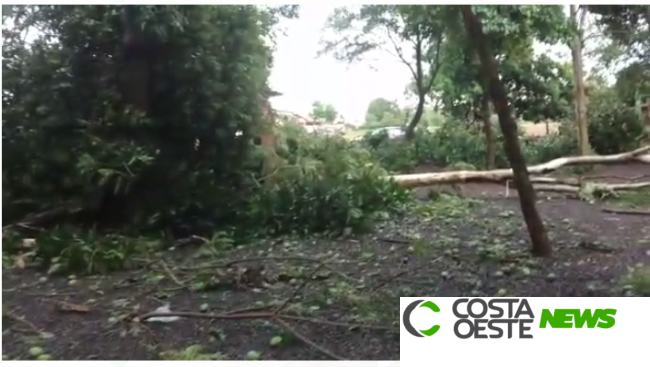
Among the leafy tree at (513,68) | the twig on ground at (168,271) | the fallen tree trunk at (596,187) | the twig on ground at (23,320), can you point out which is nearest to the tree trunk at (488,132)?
the leafy tree at (513,68)

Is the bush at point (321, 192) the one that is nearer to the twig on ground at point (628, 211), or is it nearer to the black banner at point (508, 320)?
the black banner at point (508, 320)

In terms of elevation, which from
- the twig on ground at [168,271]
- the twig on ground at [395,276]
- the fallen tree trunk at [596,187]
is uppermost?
the fallen tree trunk at [596,187]

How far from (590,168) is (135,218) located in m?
1.18

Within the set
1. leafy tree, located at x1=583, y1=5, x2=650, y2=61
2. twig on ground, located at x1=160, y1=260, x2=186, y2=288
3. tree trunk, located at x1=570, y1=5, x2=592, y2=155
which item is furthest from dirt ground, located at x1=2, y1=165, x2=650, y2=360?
leafy tree, located at x1=583, y1=5, x2=650, y2=61

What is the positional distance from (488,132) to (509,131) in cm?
5

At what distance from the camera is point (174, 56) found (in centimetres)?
185

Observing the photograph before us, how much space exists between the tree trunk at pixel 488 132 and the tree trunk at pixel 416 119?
0.16 m

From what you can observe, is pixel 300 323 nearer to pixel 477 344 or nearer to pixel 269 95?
pixel 477 344

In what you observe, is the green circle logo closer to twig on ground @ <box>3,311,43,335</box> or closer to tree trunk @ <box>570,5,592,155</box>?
tree trunk @ <box>570,5,592,155</box>

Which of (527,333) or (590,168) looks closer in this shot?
(527,333)

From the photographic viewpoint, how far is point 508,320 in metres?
1.78

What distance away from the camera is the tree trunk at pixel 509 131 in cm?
186

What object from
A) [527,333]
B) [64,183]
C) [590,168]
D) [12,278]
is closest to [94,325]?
[12,278]

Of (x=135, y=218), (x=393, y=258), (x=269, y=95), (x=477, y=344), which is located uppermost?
(x=269, y=95)
